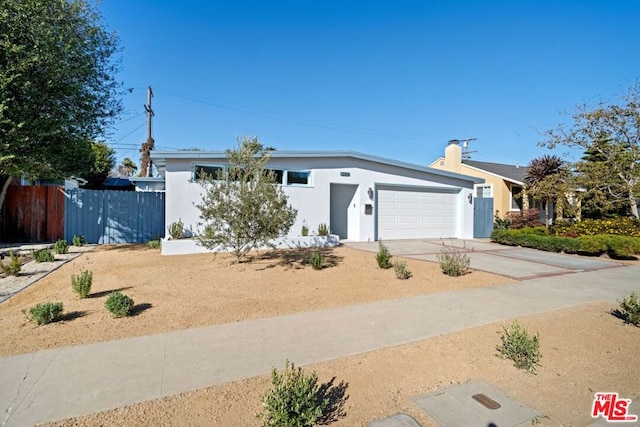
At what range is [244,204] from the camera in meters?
7.53

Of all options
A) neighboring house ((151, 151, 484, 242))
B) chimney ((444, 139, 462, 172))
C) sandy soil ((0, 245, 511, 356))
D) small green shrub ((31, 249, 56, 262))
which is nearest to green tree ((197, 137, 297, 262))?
sandy soil ((0, 245, 511, 356))

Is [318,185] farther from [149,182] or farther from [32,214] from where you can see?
[32,214]

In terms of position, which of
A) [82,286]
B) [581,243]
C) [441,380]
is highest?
[581,243]

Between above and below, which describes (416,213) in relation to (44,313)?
above

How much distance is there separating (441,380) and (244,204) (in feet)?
18.5

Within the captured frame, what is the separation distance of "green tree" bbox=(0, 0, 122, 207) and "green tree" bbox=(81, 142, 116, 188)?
8.59 metres

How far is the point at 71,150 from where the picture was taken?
1022 cm

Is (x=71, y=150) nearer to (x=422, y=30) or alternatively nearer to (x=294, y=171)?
(x=294, y=171)

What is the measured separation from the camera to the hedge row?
11.0 m

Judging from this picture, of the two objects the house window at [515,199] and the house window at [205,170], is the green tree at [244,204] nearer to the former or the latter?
the house window at [205,170]

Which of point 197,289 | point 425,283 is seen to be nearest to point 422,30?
point 425,283

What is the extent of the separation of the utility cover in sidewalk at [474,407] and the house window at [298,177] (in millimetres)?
10255

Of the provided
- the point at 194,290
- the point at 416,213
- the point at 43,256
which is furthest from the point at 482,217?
the point at 43,256

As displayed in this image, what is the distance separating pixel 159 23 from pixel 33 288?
10779 mm
